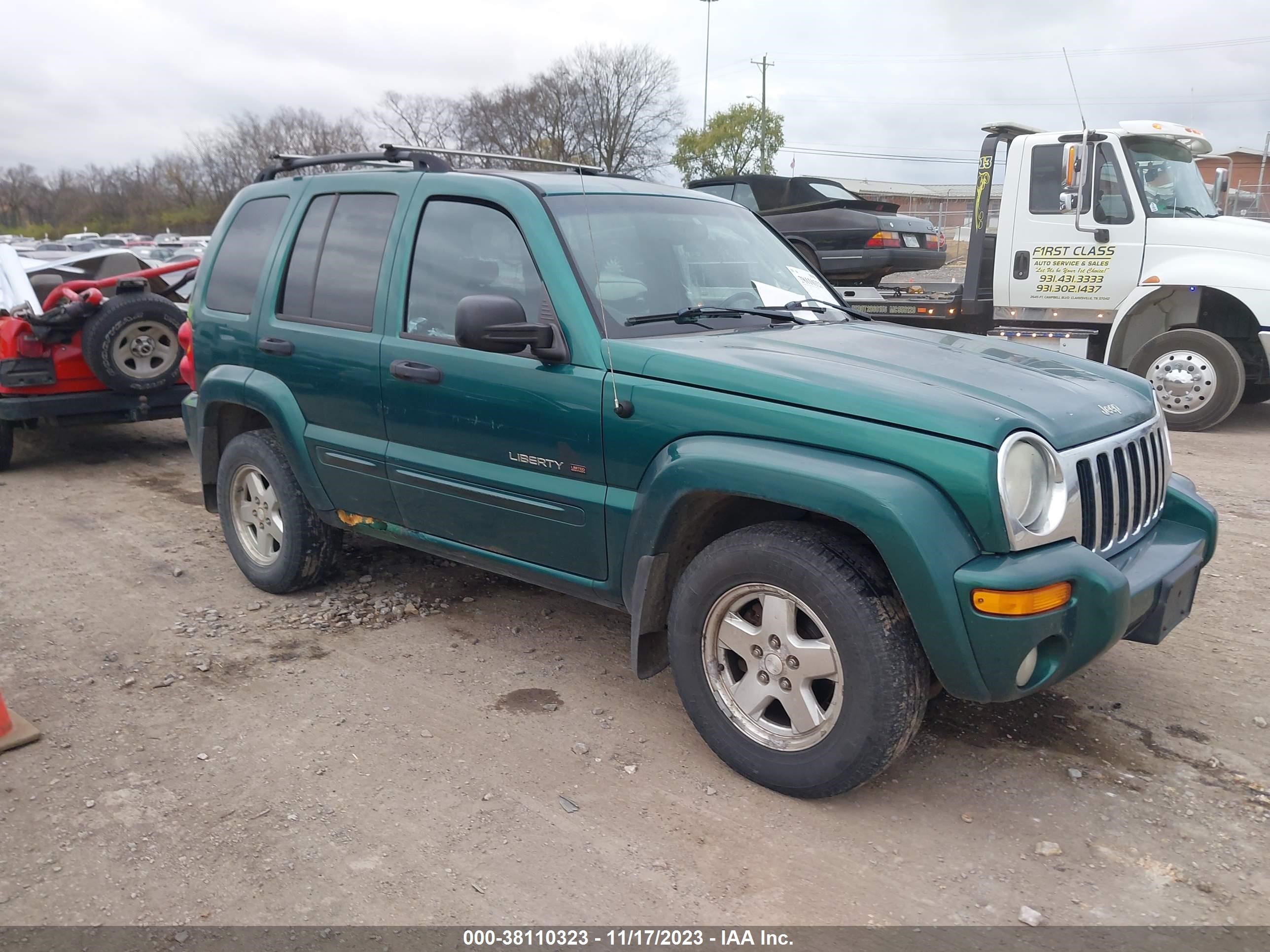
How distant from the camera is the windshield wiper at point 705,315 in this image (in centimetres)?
361

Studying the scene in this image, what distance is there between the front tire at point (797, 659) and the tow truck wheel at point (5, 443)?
22.2 ft

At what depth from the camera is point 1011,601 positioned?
2668 millimetres

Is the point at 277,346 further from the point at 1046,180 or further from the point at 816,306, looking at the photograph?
the point at 1046,180

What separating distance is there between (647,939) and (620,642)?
6.27 ft

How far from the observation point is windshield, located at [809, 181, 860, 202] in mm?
11875

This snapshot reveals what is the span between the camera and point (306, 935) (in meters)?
2.56

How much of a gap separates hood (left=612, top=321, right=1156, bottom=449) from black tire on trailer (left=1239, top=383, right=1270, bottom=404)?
276 inches

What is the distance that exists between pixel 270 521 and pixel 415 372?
5.04 feet

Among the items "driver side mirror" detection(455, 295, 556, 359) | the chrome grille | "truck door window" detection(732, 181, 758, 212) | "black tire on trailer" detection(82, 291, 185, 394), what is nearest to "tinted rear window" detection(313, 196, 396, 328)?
"driver side mirror" detection(455, 295, 556, 359)

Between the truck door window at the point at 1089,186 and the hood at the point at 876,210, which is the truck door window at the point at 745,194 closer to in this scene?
the hood at the point at 876,210

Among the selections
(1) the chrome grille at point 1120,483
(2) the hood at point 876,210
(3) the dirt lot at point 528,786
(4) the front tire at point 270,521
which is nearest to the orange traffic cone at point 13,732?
(3) the dirt lot at point 528,786

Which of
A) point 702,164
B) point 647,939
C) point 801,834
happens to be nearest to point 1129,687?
point 801,834

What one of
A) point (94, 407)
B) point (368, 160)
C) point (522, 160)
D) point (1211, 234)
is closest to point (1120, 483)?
point (522, 160)

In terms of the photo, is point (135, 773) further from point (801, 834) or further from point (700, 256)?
point (700, 256)
